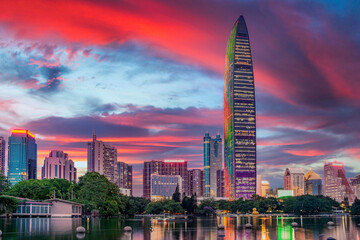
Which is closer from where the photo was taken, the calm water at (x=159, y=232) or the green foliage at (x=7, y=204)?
the calm water at (x=159, y=232)

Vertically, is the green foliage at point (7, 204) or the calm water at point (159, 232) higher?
the green foliage at point (7, 204)

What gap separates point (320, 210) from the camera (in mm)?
199625

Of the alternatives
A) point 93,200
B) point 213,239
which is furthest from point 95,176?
point 213,239

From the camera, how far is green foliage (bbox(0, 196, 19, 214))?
9812 centimetres

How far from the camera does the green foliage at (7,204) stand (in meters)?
98.1

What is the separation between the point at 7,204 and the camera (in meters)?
98.9

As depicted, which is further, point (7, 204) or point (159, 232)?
point (7, 204)

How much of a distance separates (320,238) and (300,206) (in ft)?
471

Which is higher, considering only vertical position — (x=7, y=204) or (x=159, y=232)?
(x=7, y=204)

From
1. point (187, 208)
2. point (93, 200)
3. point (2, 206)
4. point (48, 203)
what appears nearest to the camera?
point (2, 206)

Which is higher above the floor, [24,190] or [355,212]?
[24,190]

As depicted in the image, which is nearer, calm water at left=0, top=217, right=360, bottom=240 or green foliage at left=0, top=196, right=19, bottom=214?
calm water at left=0, top=217, right=360, bottom=240

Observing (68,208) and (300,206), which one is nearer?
(68,208)

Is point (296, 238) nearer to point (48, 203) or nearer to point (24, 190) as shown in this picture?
point (48, 203)
